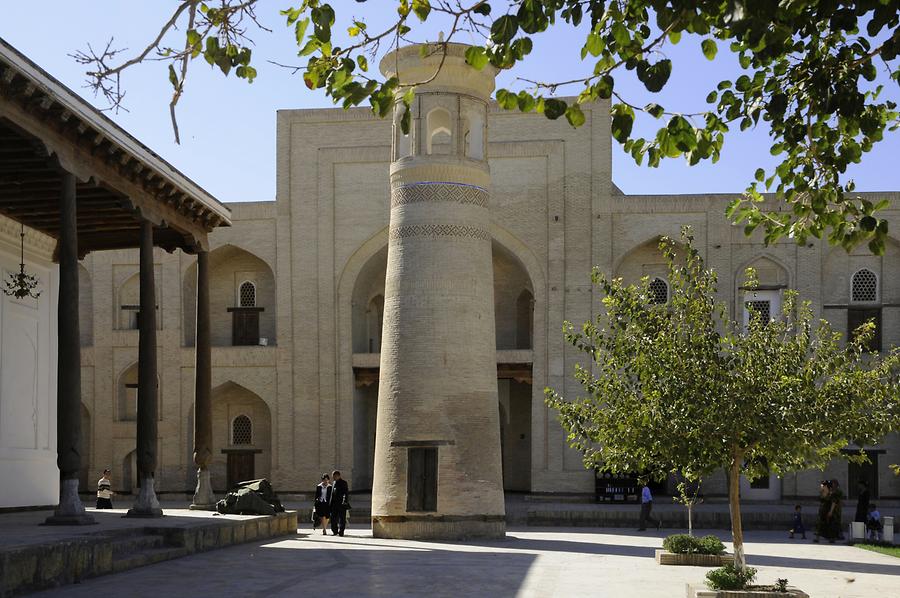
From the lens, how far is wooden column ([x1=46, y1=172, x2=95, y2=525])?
1330 cm

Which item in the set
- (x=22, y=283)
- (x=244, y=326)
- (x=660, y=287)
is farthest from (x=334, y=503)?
(x=660, y=287)

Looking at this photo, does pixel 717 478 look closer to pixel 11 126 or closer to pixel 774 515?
pixel 774 515

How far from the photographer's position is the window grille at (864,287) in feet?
93.5

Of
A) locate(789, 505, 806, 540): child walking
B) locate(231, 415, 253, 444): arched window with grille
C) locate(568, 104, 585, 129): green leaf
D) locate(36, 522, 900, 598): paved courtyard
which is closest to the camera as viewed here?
locate(568, 104, 585, 129): green leaf

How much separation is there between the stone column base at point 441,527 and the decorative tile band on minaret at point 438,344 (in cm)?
2

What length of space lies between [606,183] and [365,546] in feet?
44.5

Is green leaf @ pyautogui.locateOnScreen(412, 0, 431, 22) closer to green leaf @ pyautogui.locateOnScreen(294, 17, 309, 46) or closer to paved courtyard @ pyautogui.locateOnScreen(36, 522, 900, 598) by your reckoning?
green leaf @ pyautogui.locateOnScreen(294, 17, 309, 46)

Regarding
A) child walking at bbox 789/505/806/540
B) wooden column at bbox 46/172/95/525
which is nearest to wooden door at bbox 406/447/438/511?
wooden column at bbox 46/172/95/525

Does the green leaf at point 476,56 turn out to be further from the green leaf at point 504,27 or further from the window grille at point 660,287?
the window grille at point 660,287

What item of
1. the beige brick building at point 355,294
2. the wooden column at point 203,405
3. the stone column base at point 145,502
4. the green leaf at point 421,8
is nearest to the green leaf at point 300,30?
the green leaf at point 421,8

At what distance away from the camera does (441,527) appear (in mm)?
19156

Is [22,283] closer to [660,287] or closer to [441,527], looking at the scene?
[441,527]

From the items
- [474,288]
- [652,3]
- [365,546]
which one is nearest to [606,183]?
[474,288]

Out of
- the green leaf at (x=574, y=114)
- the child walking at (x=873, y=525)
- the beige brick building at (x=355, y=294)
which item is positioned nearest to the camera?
the green leaf at (x=574, y=114)
